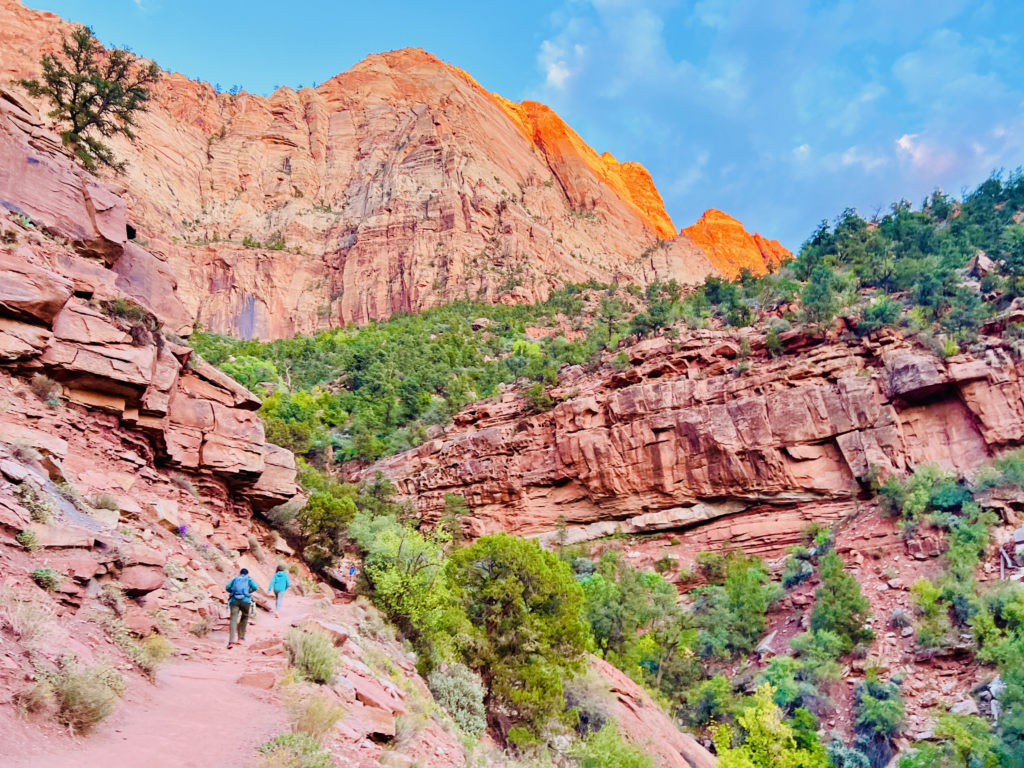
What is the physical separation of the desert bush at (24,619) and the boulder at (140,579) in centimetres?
194

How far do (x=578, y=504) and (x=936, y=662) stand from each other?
62.0 feet

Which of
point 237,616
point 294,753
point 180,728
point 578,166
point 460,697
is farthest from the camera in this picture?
point 578,166

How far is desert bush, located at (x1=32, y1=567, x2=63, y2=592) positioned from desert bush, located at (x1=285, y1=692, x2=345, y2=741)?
256 centimetres

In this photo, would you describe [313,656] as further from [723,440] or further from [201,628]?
[723,440]

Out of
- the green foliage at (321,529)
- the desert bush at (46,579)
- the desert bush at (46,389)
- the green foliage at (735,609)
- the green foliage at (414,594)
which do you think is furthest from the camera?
the green foliage at (735,609)

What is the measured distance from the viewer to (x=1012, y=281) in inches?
1346

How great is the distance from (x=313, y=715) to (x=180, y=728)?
1065mm

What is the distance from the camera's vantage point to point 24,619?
5.01 metres

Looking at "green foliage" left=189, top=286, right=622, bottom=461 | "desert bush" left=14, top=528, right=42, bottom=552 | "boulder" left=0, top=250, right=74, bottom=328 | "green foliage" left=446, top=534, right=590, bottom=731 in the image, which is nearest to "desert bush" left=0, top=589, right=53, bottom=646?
"desert bush" left=14, top=528, right=42, bottom=552

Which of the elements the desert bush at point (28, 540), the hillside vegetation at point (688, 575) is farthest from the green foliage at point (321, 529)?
the desert bush at point (28, 540)

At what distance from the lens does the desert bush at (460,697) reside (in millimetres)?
11047

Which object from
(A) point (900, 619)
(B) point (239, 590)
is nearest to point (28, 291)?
(B) point (239, 590)

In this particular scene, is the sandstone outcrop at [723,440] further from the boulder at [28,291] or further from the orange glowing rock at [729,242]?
the orange glowing rock at [729,242]

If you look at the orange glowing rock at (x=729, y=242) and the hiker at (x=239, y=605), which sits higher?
the orange glowing rock at (x=729, y=242)
